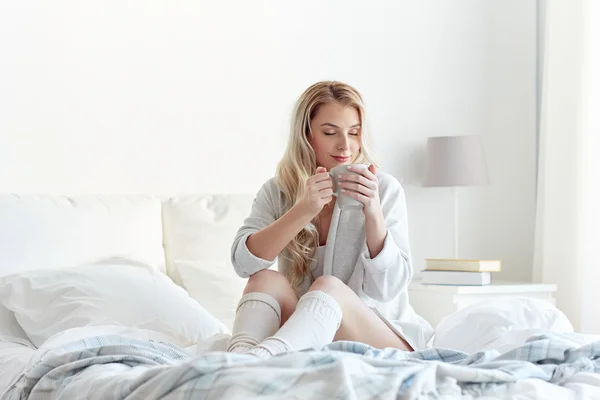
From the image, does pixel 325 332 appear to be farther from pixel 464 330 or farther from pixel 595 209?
pixel 595 209

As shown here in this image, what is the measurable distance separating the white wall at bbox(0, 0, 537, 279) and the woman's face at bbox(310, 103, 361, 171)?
3.37 feet

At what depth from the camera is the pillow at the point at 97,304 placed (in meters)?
2.54

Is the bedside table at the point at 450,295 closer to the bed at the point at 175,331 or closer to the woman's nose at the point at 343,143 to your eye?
the bed at the point at 175,331

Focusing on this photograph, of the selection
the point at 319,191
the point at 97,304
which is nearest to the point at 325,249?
the point at 319,191

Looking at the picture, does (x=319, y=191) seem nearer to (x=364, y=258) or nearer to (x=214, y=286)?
(x=364, y=258)

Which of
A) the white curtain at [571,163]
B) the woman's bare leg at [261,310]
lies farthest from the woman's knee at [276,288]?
the white curtain at [571,163]

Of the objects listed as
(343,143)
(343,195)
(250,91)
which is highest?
(250,91)

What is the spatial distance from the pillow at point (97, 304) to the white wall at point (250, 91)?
582mm

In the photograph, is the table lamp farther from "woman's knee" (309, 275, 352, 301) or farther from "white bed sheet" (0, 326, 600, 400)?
"woman's knee" (309, 275, 352, 301)

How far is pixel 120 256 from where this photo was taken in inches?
116

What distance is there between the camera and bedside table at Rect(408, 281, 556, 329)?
11.7ft

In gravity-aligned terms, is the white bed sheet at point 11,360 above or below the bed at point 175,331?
below

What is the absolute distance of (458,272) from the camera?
3648 millimetres

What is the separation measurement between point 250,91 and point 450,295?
111 cm
